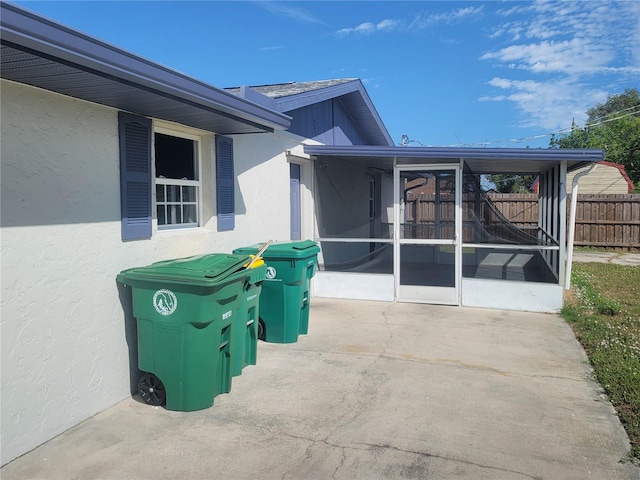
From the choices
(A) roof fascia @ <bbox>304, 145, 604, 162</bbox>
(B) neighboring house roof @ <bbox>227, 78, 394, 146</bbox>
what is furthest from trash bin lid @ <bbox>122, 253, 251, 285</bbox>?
(A) roof fascia @ <bbox>304, 145, 604, 162</bbox>

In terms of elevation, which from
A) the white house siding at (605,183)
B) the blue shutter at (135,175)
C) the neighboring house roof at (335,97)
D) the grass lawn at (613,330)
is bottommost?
the grass lawn at (613,330)

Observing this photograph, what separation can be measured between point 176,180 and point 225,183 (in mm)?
744

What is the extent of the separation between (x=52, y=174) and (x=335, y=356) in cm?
342

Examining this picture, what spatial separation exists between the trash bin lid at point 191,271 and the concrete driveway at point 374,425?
114 centimetres

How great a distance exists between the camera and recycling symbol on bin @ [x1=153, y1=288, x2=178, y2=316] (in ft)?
12.6

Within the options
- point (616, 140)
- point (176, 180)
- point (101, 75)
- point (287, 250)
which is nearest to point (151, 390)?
point (287, 250)

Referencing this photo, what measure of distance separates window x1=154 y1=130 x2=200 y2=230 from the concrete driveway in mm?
1834

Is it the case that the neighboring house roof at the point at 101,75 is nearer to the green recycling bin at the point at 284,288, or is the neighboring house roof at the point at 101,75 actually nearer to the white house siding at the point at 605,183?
the green recycling bin at the point at 284,288

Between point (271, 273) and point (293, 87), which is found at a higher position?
point (293, 87)

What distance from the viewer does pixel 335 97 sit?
32.6 feet

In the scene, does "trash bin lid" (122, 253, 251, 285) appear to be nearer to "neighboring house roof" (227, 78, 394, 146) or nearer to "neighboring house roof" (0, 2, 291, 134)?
"neighboring house roof" (0, 2, 291, 134)

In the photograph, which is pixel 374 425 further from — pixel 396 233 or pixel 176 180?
pixel 396 233

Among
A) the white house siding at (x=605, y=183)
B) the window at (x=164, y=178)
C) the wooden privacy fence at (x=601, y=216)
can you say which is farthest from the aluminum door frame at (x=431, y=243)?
the white house siding at (x=605, y=183)

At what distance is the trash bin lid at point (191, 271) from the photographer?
3.79 meters
